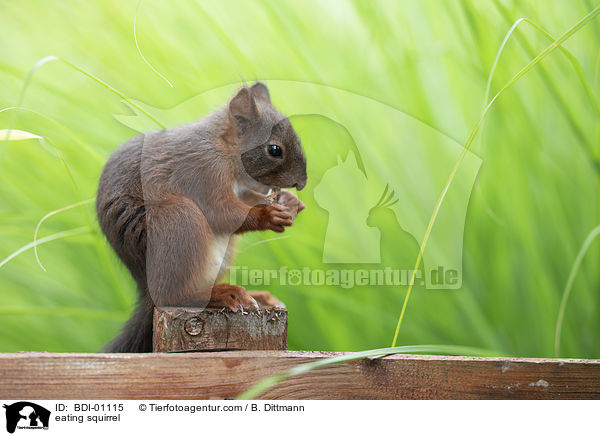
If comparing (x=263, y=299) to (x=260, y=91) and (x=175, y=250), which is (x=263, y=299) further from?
(x=260, y=91)

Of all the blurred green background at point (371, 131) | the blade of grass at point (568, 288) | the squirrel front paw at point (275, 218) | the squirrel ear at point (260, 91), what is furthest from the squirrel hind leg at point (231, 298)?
the blade of grass at point (568, 288)

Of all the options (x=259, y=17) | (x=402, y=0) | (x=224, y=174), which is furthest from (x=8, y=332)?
(x=402, y=0)

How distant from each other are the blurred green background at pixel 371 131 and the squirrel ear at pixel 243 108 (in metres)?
0.24

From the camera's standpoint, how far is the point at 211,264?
1.14m

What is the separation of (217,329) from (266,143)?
37 cm

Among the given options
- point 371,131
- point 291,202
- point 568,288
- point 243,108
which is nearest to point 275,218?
point 291,202

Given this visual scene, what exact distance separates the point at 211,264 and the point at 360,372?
36 cm

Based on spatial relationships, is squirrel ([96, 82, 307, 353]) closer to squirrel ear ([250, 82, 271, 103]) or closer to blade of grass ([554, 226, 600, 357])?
squirrel ear ([250, 82, 271, 103])

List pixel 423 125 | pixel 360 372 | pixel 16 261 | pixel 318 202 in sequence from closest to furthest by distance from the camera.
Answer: pixel 360 372, pixel 318 202, pixel 423 125, pixel 16 261

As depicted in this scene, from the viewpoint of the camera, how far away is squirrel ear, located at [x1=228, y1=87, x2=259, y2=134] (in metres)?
1.11

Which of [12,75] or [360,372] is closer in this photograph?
[360,372]

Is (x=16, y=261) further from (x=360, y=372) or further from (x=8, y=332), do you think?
(x=360, y=372)

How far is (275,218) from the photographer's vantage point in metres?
1.09

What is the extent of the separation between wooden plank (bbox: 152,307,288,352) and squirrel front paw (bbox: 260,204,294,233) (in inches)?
6.2
